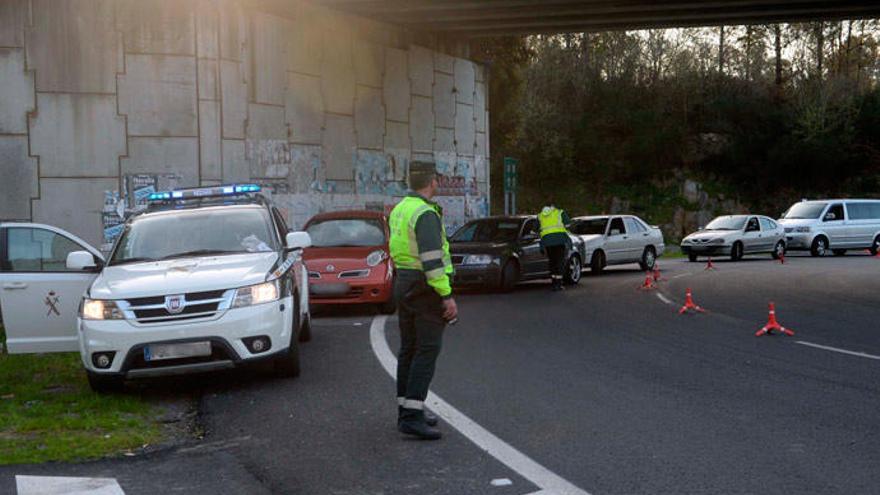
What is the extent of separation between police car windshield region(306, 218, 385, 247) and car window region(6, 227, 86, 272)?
5.70 meters

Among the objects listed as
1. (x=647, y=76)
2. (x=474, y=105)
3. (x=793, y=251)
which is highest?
(x=647, y=76)

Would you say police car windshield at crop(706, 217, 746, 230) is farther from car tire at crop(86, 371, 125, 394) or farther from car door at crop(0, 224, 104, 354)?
car tire at crop(86, 371, 125, 394)

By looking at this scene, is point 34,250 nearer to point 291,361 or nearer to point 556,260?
point 291,361

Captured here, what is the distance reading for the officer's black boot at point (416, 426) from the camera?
20.1 ft

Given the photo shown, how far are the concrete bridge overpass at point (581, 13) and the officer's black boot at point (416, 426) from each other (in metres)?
15.8

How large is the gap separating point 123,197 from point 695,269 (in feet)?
51.9

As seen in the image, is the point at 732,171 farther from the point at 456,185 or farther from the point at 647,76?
the point at 456,185

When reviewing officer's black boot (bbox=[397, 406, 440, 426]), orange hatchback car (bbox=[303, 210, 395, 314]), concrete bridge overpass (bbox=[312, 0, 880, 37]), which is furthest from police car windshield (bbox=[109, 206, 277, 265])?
concrete bridge overpass (bbox=[312, 0, 880, 37])

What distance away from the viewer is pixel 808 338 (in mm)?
11336

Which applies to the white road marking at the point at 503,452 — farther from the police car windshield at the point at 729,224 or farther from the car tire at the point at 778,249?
the car tire at the point at 778,249

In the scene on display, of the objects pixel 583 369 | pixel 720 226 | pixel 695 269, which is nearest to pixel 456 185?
pixel 695 269

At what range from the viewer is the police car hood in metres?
7.77

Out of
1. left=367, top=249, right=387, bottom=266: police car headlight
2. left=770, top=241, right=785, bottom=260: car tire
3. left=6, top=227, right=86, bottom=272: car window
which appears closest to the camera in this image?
left=6, top=227, right=86, bottom=272: car window

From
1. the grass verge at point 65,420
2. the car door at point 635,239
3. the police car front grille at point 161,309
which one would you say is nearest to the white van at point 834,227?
the car door at point 635,239
